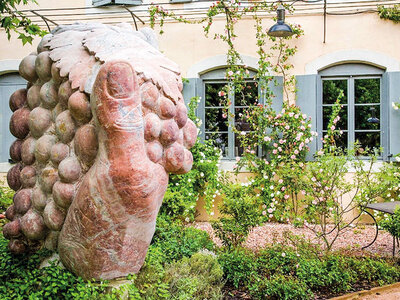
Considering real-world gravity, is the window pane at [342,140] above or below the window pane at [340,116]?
below

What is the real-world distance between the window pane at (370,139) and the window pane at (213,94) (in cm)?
244

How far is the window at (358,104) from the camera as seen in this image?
815cm

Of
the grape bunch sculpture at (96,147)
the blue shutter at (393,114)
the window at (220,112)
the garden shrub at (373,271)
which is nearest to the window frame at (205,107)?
the window at (220,112)

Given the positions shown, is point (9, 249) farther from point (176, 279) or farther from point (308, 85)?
point (308, 85)

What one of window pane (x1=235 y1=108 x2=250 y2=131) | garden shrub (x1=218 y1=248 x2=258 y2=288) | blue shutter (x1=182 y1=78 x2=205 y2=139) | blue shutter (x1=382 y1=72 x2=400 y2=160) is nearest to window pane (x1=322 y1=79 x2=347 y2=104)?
blue shutter (x1=382 y1=72 x2=400 y2=160)

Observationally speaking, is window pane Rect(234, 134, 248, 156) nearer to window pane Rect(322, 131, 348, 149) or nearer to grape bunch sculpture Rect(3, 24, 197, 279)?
window pane Rect(322, 131, 348, 149)

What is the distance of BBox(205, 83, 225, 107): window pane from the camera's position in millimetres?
8664

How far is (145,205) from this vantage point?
299cm

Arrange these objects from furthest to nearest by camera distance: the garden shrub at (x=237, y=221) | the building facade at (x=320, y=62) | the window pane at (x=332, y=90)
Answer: the window pane at (x=332, y=90) → the building facade at (x=320, y=62) → the garden shrub at (x=237, y=221)

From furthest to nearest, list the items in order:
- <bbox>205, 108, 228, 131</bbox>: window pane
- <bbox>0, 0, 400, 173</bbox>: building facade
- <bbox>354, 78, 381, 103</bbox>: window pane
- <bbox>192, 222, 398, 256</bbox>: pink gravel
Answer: <bbox>205, 108, 228, 131</bbox>: window pane, <bbox>354, 78, 381, 103</bbox>: window pane, <bbox>0, 0, 400, 173</bbox>: building facade, <bbox>192, 222, 398, 256</bbox>: pink gravel

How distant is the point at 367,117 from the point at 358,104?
0.27 metres

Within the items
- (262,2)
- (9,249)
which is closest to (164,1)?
(262,2)

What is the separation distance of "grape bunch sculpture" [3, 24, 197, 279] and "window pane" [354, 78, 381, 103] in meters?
5.53

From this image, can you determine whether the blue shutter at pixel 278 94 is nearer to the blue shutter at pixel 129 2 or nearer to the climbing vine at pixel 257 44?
the climbing vine at pixel 257 44
